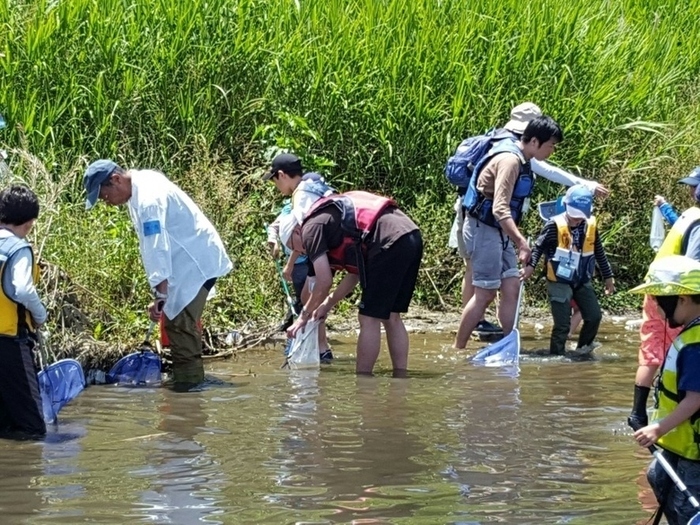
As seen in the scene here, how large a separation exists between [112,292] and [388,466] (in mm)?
3853

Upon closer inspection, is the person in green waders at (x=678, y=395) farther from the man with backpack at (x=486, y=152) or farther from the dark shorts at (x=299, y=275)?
the dark shorts at (x=299, y=275)

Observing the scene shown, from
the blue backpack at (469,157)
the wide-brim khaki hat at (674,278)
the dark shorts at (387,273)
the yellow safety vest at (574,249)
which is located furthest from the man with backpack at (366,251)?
the wide-brim khaki hat at (674,278)

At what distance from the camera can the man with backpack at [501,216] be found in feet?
28.1

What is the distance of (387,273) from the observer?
7.83 m

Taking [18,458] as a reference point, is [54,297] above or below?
above

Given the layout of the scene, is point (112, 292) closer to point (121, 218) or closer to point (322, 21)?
point (121, 218)

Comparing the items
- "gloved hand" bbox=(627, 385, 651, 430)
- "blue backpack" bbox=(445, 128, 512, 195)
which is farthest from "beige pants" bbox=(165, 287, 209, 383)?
"gloved hand" bbox=(627, 385, 651, 430)

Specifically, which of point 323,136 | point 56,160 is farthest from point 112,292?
point 323,136

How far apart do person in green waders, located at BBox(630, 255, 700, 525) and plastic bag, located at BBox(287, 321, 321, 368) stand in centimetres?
408

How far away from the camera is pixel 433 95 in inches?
460

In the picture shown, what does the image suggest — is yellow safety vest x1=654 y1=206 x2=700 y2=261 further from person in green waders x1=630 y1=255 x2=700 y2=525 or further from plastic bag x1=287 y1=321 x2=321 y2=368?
plastic bag x1=287 y1=321 x2=321 y2=368

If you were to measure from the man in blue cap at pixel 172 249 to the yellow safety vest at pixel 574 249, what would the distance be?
2.53 m

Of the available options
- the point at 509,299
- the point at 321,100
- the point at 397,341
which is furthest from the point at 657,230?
the point at 321,100

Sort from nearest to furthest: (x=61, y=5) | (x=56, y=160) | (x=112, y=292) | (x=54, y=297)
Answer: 1. (x=54, y=297)
2. (x=112, y=292)
3. (x=56, y=160)
4. (x=61, y=5)
